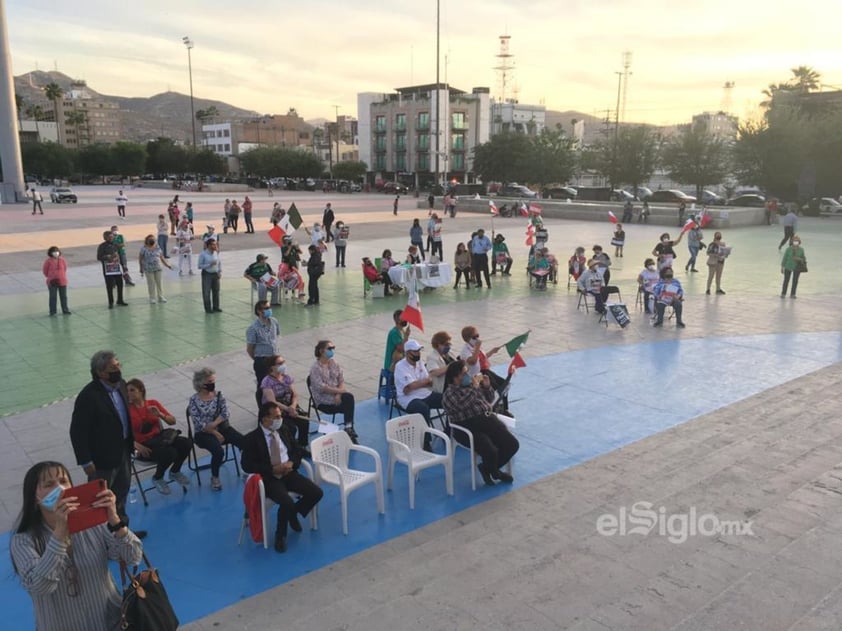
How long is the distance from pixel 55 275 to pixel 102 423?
10.3m

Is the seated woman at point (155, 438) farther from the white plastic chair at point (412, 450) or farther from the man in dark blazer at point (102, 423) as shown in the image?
the white plastic chair at point (412, 450)

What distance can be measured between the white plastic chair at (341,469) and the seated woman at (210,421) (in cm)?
102

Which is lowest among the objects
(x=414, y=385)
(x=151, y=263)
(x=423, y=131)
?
(x=414, y=385)

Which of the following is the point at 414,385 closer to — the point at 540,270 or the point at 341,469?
the point at 341,469

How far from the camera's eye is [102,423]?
5391 mm

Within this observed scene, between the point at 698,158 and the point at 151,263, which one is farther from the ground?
the point at 698,158

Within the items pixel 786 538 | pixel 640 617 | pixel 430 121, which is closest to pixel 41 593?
pixel 640 617

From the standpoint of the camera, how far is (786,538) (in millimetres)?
5691

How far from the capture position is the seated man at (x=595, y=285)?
14469 mm

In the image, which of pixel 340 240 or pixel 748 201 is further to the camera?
pixel 748 201

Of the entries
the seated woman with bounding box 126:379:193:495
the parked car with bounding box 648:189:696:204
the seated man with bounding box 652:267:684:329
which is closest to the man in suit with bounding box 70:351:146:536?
the seated woman with bounding box 126:379:193:495

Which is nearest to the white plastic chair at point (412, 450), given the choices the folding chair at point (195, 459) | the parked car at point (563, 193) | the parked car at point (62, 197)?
the folding chair at point (195, 459)

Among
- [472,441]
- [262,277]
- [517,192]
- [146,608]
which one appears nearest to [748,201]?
[517,192]

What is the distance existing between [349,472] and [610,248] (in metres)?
22.2
